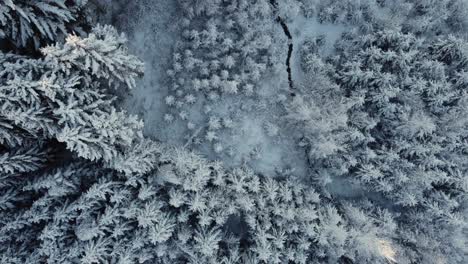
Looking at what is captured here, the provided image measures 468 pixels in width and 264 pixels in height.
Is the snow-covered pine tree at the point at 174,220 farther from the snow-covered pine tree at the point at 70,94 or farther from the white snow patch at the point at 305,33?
the white snow patch at the point at 305,33

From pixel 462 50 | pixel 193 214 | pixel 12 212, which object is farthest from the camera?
pixel 462 50

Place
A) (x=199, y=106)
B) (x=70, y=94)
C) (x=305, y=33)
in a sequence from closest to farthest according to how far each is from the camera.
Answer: (x=70, y=94) → (x=199, y=106) → (x=305, y=33)

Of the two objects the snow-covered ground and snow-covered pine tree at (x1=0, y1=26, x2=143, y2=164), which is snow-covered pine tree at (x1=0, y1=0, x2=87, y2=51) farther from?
the snow-covered ground

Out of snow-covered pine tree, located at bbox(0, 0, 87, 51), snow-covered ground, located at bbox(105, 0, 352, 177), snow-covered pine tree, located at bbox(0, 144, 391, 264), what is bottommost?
snow-covered pine tree, located at bbox(0, 144, 391, 264)

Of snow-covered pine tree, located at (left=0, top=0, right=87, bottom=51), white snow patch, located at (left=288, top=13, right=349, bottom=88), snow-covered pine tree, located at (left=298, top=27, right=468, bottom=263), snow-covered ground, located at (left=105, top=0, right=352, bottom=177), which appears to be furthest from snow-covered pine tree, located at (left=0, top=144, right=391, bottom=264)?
white snow patch, located at (left=288, top=13, right=349, bottom=88)

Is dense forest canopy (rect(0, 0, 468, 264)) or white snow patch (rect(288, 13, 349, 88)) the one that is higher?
white snow patch (rect(288, 13, 349, 88))

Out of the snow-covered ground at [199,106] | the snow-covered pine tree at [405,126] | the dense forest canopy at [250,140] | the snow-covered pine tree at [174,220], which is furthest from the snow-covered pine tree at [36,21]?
the snow-covered pine tree at [405,126]

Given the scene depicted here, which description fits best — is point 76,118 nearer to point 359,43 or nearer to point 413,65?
point 359,43

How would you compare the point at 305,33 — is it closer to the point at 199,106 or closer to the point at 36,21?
the point at 199,106

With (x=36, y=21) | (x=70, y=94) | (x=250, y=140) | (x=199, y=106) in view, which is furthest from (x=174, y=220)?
(x=36, y=21)

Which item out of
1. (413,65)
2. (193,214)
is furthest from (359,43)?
(193,214)

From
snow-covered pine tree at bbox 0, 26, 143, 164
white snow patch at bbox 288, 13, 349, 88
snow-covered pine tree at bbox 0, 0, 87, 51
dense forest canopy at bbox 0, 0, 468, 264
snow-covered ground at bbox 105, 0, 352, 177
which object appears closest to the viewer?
snow-covered pine tree at bbox 0, 26, 143, 164
